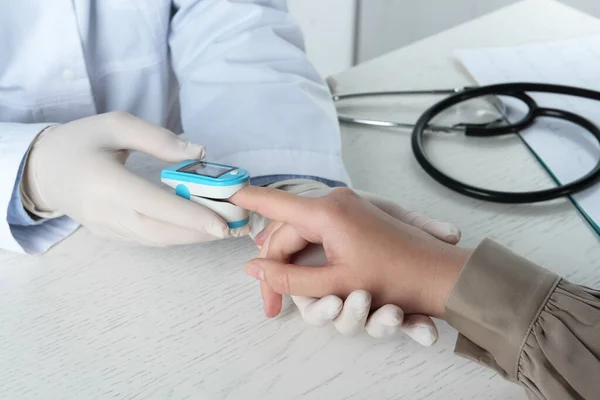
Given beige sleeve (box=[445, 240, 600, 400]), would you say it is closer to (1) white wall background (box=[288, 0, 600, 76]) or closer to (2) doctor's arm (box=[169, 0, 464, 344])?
(2) doctor's arm (box=[169, 0, 464, 344])

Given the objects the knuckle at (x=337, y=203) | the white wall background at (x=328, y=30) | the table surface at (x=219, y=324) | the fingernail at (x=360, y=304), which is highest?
the knuckle at (x=337, y=203)

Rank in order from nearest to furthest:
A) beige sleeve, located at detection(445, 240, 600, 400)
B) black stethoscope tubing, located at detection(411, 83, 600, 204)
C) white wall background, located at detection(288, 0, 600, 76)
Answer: beige sleeve, located at detection(445, 240, 600, 400), black stethoscope tubing, located at detection(411, 83, 600, 204), white wall background, located at detection(288, 0, 600, 76)

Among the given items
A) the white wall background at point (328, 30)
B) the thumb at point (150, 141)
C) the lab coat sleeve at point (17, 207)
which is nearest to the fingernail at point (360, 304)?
the thumb at point (150, 141)

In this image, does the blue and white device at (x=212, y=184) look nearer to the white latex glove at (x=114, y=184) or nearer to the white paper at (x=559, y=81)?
the white latex glove at (x=114, y=184)

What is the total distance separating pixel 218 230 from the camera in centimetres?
50

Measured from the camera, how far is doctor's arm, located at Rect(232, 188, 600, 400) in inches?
15.3

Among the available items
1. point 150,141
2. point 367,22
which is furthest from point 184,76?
point 367,22

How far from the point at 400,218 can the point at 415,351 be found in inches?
5.0

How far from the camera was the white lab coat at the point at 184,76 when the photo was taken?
0.63m

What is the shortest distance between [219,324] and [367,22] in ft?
5.61

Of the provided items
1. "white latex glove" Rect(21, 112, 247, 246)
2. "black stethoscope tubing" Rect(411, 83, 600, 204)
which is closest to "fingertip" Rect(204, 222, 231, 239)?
"white latex glove" Rect(21, 112, 247, 246)

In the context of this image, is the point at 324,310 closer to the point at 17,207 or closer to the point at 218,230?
the point at 218,230

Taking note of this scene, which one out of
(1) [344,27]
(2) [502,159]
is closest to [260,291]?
(2) [502,159]

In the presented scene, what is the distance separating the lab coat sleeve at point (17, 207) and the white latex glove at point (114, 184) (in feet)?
0.03
